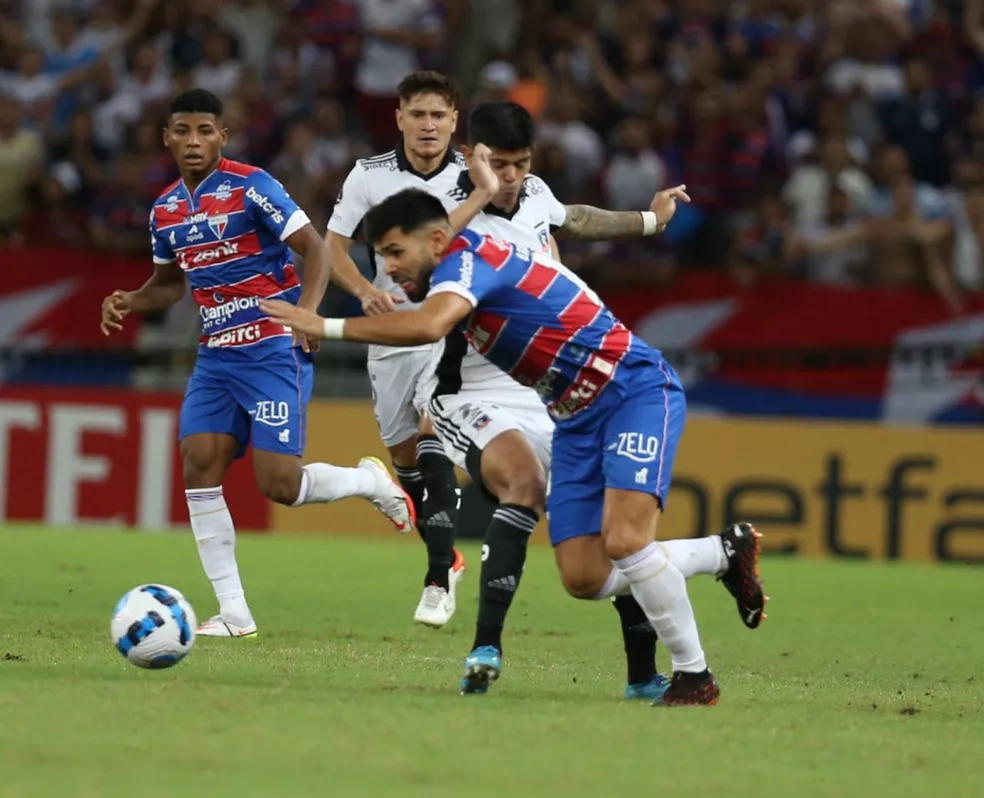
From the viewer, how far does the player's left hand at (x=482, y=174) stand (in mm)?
7703

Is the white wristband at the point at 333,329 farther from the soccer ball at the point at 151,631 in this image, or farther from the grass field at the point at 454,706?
the soccer ball at the point at 151,631

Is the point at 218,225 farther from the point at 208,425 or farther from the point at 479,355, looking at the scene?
the point at 479,355

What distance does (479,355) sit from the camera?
8.34 metres

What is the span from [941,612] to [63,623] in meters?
5.76

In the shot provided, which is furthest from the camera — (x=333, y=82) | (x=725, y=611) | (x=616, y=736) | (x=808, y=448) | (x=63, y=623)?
(x=333, y=82)

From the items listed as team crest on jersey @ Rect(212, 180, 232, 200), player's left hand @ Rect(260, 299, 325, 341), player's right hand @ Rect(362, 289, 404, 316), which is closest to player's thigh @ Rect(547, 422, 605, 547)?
player's right hand @ Rect(362, 289, 404, 316)

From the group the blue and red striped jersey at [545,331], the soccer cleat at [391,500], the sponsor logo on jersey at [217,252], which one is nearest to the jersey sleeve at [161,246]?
the sponsor logo on jersey at [217,252]

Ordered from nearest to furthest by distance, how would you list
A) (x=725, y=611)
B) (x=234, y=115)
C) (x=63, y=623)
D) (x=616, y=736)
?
(x=616, y=736) < (x=63, y=623) < (x=725, y=611) < (x=234, y=115)

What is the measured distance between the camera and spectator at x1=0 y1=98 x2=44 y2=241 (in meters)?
17.3

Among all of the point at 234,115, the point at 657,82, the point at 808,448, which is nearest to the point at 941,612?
the point at 808,448

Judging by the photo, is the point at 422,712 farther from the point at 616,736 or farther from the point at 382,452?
the point at 382,452

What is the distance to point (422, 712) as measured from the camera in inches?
256

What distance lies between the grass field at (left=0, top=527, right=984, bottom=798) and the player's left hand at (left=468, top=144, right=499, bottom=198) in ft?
6.76

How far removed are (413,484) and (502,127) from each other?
3.09m
